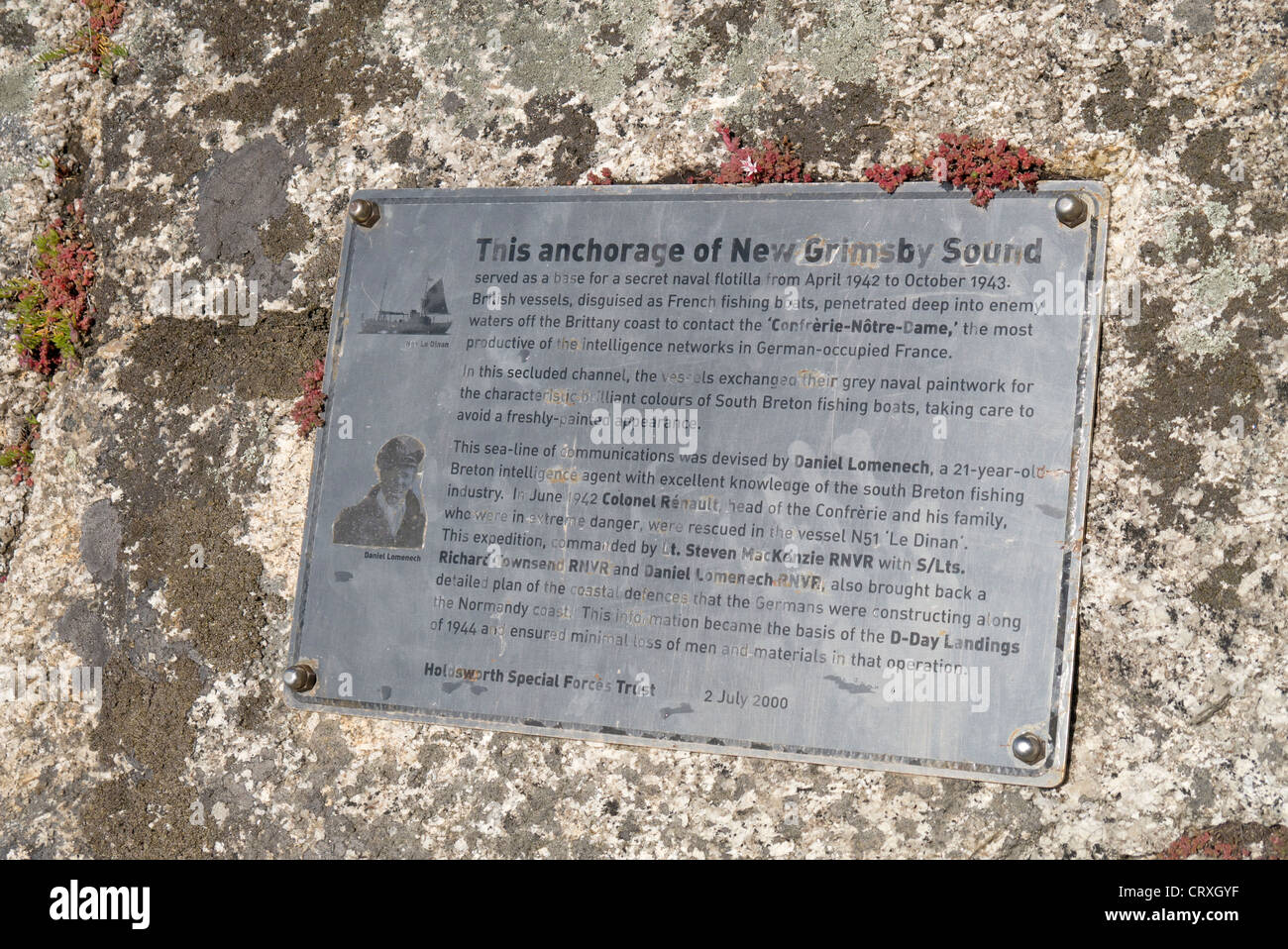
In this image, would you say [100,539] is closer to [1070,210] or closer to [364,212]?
[364,212]

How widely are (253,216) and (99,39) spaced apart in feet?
2.61

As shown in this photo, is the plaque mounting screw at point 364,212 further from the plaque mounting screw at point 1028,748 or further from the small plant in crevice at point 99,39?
the plaque mounting screw at point 1028,748

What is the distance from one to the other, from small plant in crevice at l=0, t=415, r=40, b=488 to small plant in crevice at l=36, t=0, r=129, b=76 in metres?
1.00

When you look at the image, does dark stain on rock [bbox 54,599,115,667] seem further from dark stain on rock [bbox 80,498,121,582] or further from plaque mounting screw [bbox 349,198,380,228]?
plaque mounting screw [bbox 349,198,380,228]

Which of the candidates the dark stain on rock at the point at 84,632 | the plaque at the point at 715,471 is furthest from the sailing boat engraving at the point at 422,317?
the dark stain on rock at the point at 84,632

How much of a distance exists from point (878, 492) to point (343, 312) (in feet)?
4.31

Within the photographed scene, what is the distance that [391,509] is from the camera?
6.70 feet

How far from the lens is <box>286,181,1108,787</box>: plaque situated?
5.69 feet

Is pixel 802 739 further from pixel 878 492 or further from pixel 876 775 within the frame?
pixel 878 492

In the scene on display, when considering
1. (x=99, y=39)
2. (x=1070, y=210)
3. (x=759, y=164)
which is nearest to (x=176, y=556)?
(x=99, y=39)

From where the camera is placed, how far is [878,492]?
179 centimetres
